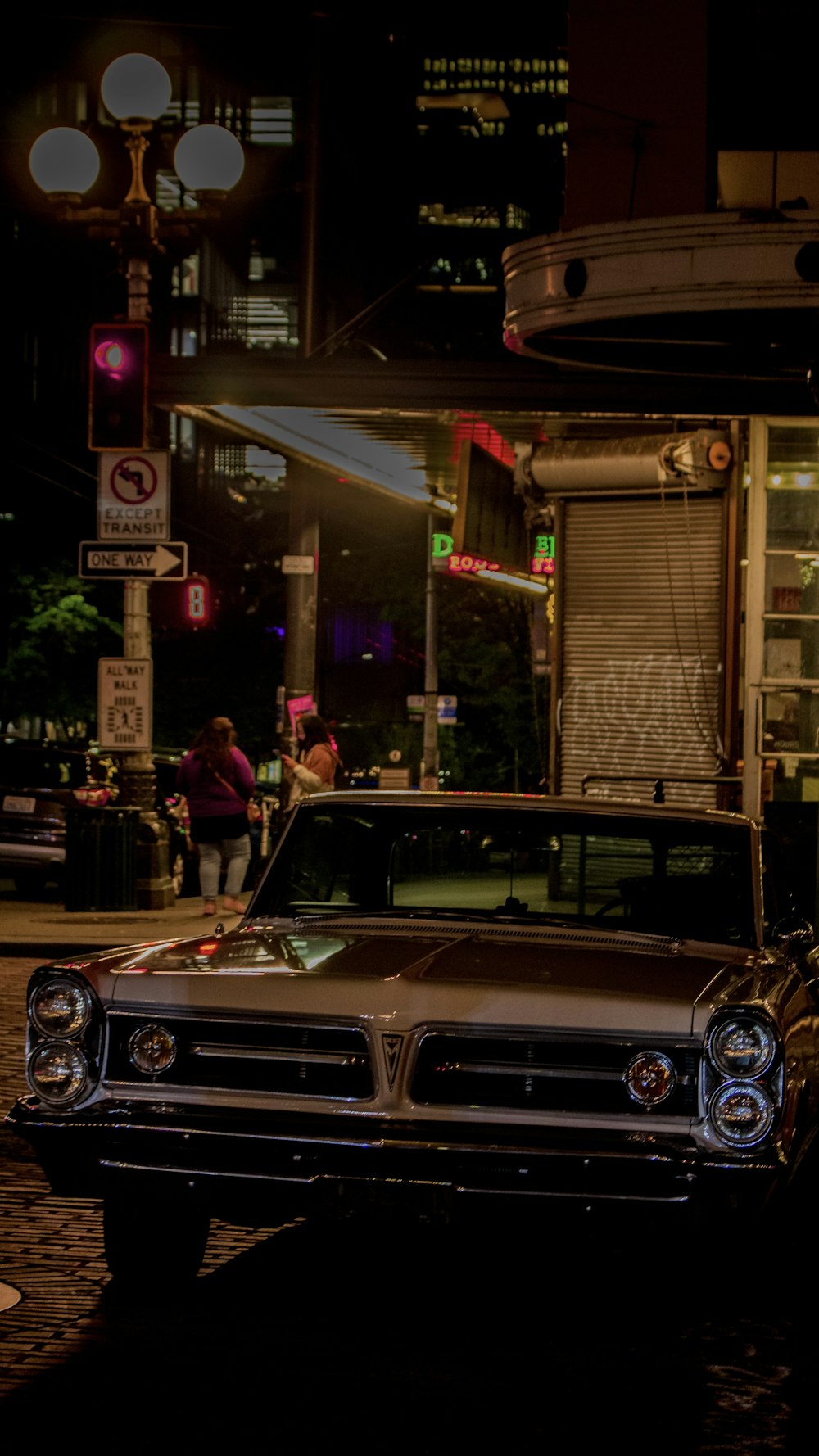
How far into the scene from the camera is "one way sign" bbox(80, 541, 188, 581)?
1736 centimetres

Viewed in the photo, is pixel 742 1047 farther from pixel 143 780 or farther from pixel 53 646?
pixel 53 646

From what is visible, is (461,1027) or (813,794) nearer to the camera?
(461,1027)

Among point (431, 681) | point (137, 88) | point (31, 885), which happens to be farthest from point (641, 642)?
point (431, 681)

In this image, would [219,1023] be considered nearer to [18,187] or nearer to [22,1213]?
[22,1213]

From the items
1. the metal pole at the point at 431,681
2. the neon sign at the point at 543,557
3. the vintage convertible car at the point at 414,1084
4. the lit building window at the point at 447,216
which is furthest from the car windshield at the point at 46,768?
the lit building window at the point at 447,216

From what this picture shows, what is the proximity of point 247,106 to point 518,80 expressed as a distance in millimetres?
10364

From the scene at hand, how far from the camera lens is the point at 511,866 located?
6227 mm

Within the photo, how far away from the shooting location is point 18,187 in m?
46.3

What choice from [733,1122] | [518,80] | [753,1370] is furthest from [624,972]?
[518,80]

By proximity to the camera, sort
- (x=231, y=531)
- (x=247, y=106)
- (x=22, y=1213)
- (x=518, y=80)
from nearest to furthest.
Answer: (x=22, y=1213) → (x=518, y=80) → (x=247, y=106) → (x=231, y=531)

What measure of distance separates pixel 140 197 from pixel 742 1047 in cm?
1488

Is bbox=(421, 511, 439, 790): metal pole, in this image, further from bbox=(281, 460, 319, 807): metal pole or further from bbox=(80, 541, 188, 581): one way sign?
bbox=(80, 541, 188, 581): one way sign

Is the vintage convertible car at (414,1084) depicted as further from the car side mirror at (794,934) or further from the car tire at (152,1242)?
the car side mirror at (794,934)

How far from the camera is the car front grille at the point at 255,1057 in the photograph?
15.6 feet
